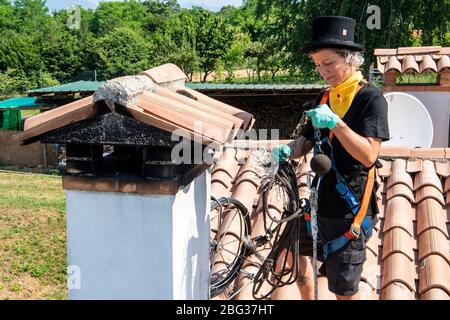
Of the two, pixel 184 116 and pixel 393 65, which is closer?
pixel 184 116

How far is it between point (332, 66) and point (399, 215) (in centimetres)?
157

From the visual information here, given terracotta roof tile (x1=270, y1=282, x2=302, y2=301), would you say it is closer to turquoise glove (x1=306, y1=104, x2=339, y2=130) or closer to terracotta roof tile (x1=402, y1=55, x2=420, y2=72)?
turquoise glove (x1=306, y1=104, x2=339, y2=130)

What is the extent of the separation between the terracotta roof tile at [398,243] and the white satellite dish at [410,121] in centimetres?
208

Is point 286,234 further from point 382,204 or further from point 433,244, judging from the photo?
point 382,204

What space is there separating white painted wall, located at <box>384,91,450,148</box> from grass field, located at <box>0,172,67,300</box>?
722 centimetres

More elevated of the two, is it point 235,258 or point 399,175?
point 399,175

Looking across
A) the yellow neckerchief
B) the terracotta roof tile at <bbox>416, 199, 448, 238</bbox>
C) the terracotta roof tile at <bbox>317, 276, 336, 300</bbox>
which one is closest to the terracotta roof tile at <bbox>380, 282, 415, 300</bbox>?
the terracotta roof tile at <bbox>317, 276, 336, 300</bbox>

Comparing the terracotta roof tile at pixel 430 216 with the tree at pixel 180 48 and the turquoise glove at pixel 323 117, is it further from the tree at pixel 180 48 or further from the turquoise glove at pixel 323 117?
the tree at pixel 180 48

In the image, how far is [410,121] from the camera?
556 centimetres

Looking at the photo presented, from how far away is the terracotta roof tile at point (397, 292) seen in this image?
307 centimetres

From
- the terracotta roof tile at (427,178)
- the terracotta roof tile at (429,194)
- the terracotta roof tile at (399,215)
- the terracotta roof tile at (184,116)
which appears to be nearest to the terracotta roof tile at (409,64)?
the terracotta roof tile at (427,178)

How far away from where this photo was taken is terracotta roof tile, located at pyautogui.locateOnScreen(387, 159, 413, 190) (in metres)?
4.15

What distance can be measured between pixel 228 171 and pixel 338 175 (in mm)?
1908

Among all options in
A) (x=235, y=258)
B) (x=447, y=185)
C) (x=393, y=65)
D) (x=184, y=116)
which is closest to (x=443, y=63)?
(x=393, y=65)
